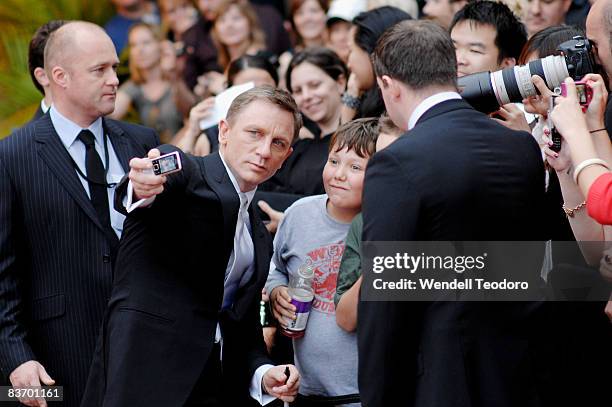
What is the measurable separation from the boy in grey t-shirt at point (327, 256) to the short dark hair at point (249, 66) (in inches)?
78.4

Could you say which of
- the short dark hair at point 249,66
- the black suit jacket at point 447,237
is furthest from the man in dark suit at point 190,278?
the short dark hair at point 249,66

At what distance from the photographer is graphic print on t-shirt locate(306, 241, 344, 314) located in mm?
3879

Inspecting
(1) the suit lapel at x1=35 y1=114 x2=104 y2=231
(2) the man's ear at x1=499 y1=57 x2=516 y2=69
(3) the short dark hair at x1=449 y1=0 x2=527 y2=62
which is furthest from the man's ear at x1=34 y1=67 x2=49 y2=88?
(2) the man's ear at x1=499 y1=57 x2=516 y2=69

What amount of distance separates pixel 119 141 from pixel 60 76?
0.40m

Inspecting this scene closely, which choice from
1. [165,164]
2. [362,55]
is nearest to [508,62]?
[362,55]

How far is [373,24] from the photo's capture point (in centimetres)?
529

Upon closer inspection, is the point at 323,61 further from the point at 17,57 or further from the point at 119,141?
the point at 17,57

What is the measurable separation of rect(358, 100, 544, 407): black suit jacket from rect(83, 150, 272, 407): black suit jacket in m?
0.70

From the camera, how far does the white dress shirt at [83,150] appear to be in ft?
14.0

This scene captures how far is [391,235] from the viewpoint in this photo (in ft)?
9.57

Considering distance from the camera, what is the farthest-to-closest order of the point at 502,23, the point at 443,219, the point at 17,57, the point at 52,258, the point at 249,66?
the point at 17,57 → the point at 249,66 → the point at 502,23 → the point at 52,258 → the point at 443,219

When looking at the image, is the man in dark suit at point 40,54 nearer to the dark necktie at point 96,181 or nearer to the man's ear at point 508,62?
the dark necktie at point 96,181

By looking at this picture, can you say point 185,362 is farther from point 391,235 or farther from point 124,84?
point 124,84

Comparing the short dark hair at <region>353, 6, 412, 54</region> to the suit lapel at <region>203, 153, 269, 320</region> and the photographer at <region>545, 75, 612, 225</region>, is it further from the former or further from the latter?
the photographer at <region>545, 75, 612, 225</region>
